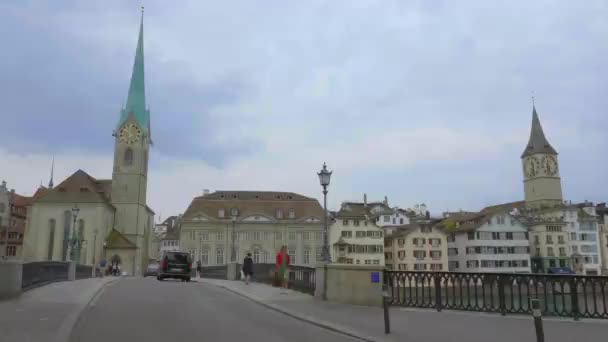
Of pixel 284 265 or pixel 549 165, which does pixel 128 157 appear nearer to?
pixel 284 265

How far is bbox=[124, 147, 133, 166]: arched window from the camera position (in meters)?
90.2

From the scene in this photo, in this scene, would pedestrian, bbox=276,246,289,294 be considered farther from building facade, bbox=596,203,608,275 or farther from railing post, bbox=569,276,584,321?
building facade, bbox=596,203,608,275

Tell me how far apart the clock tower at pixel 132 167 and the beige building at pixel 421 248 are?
143 feet

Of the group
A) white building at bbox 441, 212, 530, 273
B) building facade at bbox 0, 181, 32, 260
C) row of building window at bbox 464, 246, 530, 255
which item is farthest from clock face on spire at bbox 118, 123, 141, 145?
row of building window at bbox 464, 246, 530, 255

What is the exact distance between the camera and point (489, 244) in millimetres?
91250

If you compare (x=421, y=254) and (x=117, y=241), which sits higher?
(x=117, y=241)

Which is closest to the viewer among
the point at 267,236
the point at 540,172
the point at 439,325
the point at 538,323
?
the point at 538,323

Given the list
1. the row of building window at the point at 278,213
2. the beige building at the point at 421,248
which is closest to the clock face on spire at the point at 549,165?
the beige building at the point at 421,248

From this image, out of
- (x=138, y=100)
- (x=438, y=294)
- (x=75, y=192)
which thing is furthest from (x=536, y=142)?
(x=438, y=294)

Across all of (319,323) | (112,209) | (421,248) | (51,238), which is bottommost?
(319,323)

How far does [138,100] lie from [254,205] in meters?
28.5

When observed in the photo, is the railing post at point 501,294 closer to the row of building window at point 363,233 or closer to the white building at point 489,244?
the row of building window at point 363,233

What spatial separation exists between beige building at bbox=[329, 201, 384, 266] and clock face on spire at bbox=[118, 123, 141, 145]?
36.8 m

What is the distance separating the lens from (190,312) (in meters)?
13.7
